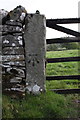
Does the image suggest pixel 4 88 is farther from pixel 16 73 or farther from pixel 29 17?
pixel 29 17

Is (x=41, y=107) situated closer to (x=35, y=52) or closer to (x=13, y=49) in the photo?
(x=35, y=52)

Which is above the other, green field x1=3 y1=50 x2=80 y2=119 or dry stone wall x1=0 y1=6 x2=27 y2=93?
dry stone wall x1=0 y1=6 x2=27 y2=93

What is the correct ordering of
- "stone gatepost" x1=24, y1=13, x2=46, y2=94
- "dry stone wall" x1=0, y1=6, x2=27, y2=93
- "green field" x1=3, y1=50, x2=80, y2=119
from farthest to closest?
"stone gatepost" x1=24, y1=13, x2=46, y2=94 → "dry stone wall" x1=0, y1=6, x2=27, y2=93 → "green field" x1=3, y1=50, x2=80, y2=119

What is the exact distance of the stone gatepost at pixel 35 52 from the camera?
6.57m

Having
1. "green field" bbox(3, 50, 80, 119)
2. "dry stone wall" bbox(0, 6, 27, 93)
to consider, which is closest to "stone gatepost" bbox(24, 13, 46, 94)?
"dry stone wall" bbox(0, 6, 27, 93)

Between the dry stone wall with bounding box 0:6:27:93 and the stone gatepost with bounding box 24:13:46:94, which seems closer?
the dry stone wall with bounding box 0:6:27:93

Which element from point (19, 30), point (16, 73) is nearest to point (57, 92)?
point (16, 73)

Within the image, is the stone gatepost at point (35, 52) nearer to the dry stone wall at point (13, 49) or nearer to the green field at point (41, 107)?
the dry stone wall at point (13, 49)

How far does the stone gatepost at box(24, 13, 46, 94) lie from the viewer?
21.6 feet

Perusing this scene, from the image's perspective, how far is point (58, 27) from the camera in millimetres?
7195

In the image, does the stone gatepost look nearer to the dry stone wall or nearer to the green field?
the dry stone wall

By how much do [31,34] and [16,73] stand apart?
0.96 metres

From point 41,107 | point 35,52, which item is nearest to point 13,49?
point 35,52

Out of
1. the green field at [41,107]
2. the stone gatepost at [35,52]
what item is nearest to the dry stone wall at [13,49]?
the stone gatepost at [35,52]
